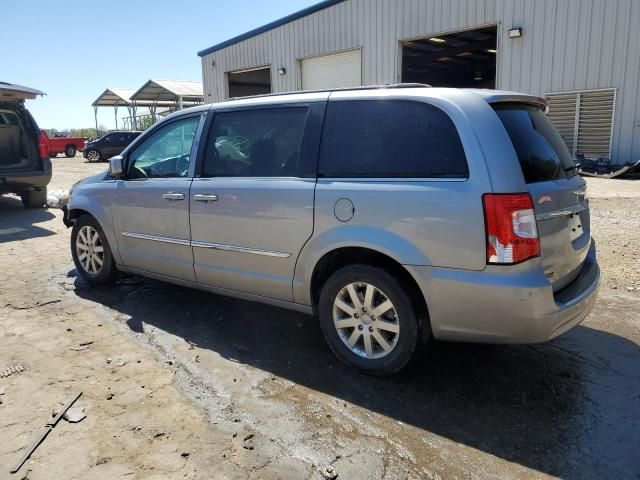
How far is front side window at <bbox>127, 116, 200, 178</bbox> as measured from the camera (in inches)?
174

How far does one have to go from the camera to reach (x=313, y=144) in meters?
3.57

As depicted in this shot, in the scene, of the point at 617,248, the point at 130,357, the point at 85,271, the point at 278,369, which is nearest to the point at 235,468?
the point at 278,369

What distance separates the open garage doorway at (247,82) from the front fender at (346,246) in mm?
20605

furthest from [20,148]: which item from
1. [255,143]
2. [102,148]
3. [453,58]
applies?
[102,148]

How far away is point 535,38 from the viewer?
45.0 feet

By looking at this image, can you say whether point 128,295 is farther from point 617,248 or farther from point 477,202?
point 617,248

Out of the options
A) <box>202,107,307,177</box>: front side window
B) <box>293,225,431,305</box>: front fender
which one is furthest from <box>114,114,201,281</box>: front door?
<box>293,225,431,305</box>: front fender

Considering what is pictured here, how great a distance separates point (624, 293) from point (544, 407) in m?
2.53

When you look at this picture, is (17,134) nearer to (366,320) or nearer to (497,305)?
(366,320)

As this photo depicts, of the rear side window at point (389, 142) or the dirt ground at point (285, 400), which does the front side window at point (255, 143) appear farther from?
the dirt ground at point (285, 400)

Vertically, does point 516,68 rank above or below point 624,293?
above

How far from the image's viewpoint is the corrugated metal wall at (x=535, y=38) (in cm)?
1280

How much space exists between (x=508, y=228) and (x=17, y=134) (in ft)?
33.3

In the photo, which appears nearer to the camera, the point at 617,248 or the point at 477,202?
the point at 477,202
